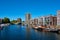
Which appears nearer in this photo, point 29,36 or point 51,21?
point 29,36

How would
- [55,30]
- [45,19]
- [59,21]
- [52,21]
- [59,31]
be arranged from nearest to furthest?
1. [59,31]
2. [55,30]
3. [59,21]
4. [52,21]
5. [45,19]

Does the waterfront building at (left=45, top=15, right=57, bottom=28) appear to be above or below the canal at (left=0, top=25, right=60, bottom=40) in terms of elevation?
above

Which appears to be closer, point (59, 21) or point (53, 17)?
point (59, 21)

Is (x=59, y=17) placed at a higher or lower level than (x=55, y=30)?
higher

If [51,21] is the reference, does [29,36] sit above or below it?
below

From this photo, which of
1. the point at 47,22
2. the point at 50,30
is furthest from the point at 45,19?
the point at 50,30

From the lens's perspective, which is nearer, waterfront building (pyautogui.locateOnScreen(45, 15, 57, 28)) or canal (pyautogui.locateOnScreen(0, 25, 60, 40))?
canal (pyautogui.locateOnScreen(0, 25, 60, 40))

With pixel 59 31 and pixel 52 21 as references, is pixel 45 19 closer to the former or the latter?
pixel 52 21

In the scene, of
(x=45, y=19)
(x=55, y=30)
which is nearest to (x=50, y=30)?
(x=55, y=30)

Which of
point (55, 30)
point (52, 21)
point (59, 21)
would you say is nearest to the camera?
point (55, 30)

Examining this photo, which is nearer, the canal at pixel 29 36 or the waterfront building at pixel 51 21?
the canal at pixel 29 36

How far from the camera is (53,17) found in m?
116

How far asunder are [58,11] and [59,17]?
4.30 meters

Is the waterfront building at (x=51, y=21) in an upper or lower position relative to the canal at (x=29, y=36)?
upper
